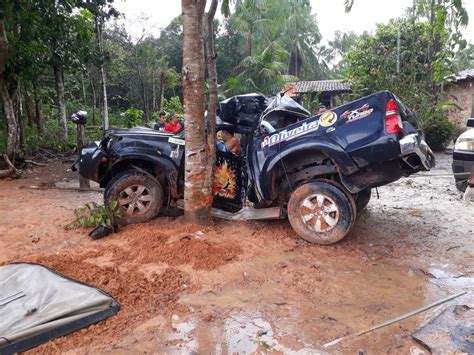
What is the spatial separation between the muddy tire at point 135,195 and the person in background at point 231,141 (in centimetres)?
109

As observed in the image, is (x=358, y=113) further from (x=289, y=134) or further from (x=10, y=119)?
(x=10, y=119)

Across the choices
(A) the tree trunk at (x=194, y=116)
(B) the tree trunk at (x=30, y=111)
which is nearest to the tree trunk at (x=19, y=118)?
(B) the tree trunk at (x=30, y=111)

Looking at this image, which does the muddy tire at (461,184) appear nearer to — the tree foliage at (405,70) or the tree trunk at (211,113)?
→ the tree trunk at (211,113)

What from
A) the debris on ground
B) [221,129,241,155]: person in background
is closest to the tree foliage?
[221,129,241,155]: person in background

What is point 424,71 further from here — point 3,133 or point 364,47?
point 3,133

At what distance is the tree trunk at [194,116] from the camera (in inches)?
193

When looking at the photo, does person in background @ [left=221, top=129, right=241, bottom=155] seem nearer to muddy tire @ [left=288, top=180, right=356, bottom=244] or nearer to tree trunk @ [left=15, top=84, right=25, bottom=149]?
muddy tire @ [left=288, top=180, right=356, bottom=244]

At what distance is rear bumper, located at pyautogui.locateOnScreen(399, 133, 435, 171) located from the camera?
14.2ft

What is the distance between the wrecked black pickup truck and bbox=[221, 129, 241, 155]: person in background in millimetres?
76

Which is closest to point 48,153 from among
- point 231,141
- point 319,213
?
point 231,141

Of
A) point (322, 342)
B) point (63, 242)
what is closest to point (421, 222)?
point (322, 342)

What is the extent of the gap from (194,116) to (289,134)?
118 centimetres

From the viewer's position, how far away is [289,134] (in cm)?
501

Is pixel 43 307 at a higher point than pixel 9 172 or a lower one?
lower
